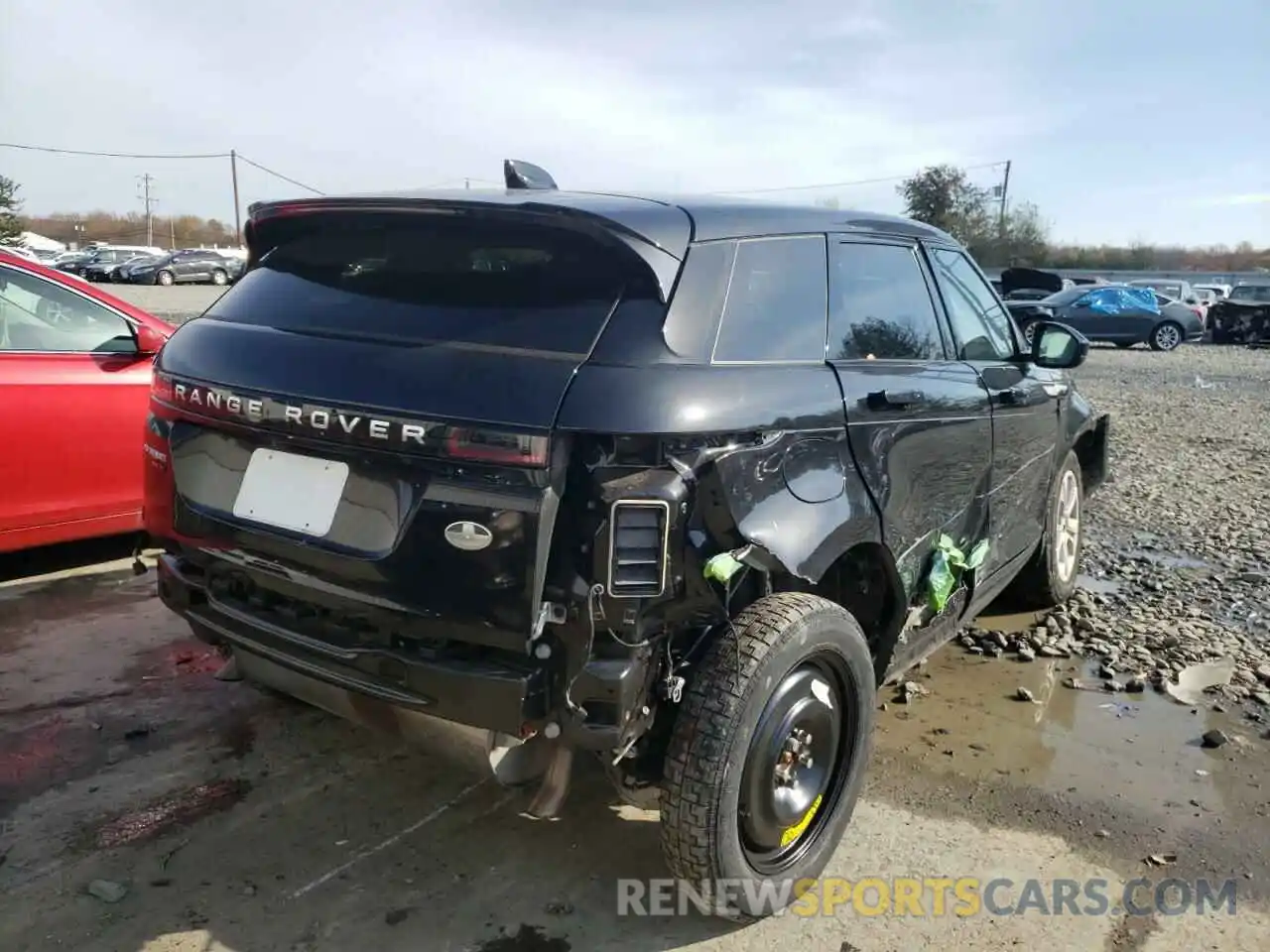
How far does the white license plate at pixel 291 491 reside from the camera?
2.44 m

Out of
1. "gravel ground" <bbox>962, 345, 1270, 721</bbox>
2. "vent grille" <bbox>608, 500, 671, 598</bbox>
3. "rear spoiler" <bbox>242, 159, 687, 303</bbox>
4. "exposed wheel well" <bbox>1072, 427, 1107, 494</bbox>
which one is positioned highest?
"rear spoiler" <bbox>242, 159, 687, 303</bbox>

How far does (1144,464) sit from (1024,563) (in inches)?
201

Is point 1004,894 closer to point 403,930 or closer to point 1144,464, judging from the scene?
point 403,930

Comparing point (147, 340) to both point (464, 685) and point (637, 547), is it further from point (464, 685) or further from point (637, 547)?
point (637, 547)

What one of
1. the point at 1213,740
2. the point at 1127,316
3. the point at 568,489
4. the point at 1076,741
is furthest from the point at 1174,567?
the point at 1127,316

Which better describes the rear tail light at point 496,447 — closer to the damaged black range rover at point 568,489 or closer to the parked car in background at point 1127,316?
the damaged black range rover at point 568,489

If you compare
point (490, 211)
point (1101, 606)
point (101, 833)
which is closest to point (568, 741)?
point (490, 211)

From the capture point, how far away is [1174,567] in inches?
231

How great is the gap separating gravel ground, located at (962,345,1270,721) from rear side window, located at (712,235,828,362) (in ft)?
7.95

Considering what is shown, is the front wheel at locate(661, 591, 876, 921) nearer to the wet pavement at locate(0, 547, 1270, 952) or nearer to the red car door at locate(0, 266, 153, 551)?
the wet pavement at locate(0, 547, 1270, 952)

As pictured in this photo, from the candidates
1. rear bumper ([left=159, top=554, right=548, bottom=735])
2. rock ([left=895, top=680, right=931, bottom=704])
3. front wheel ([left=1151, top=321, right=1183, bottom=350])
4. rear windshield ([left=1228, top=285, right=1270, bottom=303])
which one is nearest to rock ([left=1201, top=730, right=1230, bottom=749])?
rock ([left=895, top=680, right=931, bottom=704])

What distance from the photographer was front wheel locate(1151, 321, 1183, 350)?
23422 mm

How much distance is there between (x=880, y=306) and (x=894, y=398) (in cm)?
40

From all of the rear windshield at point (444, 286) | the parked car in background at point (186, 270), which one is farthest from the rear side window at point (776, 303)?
the parked car in background at point (186, 270)
